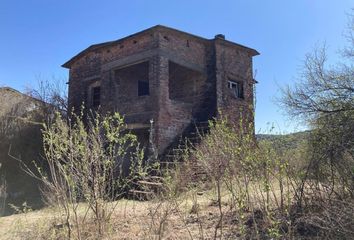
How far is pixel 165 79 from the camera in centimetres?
1464

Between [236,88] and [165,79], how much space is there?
422 centimetres

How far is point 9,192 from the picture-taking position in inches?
641

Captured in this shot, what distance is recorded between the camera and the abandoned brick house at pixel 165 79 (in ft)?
47.5

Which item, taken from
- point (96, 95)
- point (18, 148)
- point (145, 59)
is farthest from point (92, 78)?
point (18, 148)

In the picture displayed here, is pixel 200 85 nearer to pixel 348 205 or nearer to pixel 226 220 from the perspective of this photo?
pixel 226 220

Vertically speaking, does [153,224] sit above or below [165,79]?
below

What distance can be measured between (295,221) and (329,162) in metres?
1.08

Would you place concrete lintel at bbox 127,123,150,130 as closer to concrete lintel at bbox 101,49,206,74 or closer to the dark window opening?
concrete lintel at bbox 101,49,206,74

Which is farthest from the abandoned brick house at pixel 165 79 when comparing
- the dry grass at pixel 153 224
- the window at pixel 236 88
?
the dry grass at pixel 153 224

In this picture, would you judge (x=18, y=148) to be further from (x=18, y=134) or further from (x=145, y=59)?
(x=145, y=59)

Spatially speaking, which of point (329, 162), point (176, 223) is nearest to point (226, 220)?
point (176, 223)

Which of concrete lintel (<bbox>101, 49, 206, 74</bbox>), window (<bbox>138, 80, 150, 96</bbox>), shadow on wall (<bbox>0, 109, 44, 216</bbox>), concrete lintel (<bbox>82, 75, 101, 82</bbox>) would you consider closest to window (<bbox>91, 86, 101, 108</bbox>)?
concrete lintel (<bbox>82, 75, 101, 82</bbox>)

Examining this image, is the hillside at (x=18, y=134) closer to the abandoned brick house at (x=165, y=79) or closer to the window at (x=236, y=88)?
the abandoned brick house at (x=165, y=79)

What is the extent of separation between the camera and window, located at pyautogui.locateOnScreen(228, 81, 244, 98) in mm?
16828
